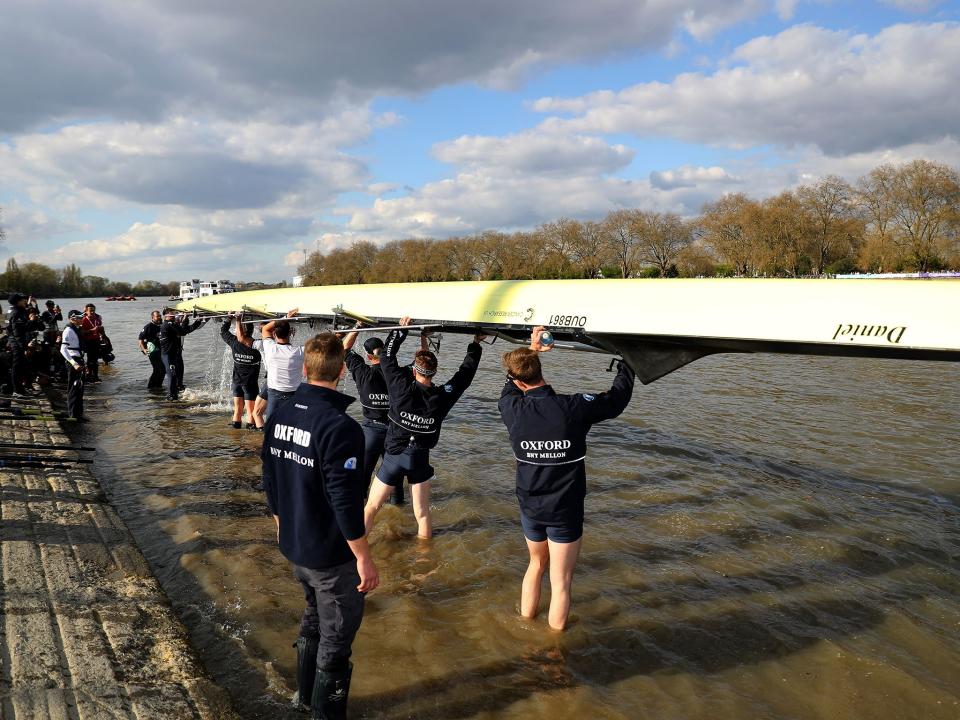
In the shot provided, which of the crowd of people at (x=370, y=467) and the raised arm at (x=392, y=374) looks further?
the raised arm at (x=392, y=374)

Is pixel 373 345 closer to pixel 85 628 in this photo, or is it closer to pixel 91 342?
pixel 85 628

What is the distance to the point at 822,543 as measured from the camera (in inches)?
233

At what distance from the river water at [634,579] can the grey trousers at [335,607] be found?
2.17ft

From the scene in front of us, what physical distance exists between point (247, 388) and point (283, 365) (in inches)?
104

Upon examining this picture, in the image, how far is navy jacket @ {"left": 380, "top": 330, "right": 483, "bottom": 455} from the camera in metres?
5.09

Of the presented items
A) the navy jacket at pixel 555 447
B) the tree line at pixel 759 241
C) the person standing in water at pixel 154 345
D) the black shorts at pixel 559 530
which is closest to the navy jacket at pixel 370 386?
the navy jacket at pixel 555 447

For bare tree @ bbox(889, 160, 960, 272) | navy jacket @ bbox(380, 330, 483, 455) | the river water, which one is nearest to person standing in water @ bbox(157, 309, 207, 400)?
the river water

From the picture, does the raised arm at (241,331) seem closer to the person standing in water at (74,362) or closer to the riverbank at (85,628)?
Result: the person standing in water at (74,362)

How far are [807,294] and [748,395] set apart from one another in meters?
10.6

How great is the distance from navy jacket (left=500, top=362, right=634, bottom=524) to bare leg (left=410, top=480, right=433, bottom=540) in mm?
1806

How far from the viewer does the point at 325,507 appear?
289cm

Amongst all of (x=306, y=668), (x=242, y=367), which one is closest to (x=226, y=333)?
(x=242, y=367)

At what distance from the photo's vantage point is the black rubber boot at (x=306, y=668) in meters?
3.21

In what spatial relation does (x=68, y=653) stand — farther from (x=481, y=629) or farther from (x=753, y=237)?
(x=753, y=237)
